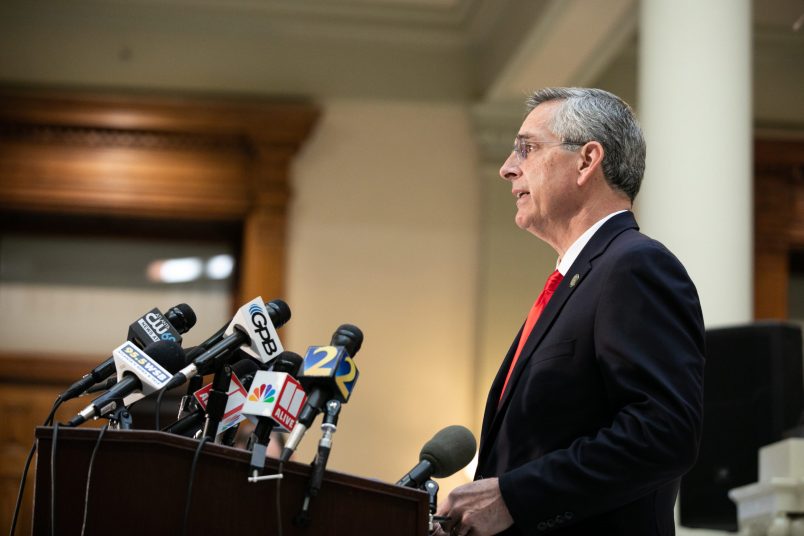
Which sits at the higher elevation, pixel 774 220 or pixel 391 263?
pixel 774 220

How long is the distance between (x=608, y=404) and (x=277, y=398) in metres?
0.64

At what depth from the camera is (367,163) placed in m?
8.16

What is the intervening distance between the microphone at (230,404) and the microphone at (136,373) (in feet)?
0.31

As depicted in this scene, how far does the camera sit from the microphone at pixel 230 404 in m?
2.25

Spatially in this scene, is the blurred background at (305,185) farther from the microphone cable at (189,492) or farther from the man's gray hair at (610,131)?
the microphone cable at (189,492)

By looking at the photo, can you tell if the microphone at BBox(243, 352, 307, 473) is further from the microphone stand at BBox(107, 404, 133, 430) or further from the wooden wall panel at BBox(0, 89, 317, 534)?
the wooden wall panel at BBox(0, 89, 317, 534)

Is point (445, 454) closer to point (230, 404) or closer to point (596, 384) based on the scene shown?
point (596, 384)

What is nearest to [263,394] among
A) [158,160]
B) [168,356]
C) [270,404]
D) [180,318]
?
[270,404]

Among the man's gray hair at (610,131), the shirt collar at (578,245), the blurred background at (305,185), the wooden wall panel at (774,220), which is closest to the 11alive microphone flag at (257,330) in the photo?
the shirt collar at (578,245)

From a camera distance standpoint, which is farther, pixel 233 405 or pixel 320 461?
pixel 233 405

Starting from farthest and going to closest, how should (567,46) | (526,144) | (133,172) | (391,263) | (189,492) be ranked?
(391,263) < (133,172) < (567,46) < (526,144) < (189,492)

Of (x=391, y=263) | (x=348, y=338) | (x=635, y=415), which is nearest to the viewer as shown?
(x=348, y=338)

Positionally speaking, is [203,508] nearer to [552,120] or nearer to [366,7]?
[552,120]

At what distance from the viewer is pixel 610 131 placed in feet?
8.45
